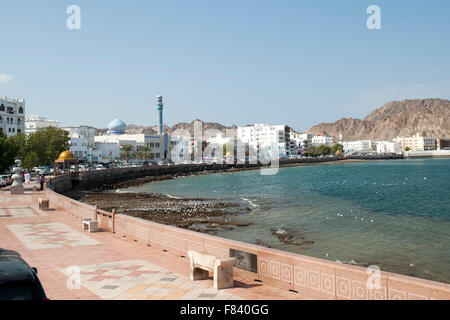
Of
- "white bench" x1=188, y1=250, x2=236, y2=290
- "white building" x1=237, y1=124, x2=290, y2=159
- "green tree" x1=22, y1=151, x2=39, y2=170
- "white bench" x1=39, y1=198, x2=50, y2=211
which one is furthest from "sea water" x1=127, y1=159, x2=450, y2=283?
"white building" x1=237, y1=124, x2=290, y2=159

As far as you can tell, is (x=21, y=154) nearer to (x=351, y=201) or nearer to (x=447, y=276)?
(x=351, y=201)

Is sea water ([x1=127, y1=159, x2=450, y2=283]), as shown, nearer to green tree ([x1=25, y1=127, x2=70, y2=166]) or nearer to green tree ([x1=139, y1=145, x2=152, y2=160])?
green tree ([x1=25, y1=127, x2=70, y2=166])

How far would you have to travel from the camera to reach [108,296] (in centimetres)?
827

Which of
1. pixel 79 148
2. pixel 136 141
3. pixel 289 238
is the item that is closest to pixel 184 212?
pixel 289 238

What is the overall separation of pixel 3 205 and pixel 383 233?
2446 centimetres

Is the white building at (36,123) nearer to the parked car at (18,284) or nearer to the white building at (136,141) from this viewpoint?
the white building at (136,141)

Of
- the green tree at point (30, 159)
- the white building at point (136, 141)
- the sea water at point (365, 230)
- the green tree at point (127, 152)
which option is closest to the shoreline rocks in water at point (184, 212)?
the sea water at point (365, 230)

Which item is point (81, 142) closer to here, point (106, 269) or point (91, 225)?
point (91, 225)

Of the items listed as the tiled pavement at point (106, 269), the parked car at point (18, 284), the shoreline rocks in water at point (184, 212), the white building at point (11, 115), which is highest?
the white building at point (11, 115)

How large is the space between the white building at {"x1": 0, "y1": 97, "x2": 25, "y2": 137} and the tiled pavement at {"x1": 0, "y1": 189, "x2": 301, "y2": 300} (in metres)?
73.5

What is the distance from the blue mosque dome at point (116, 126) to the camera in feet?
478

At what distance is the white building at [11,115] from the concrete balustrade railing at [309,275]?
264 feet
